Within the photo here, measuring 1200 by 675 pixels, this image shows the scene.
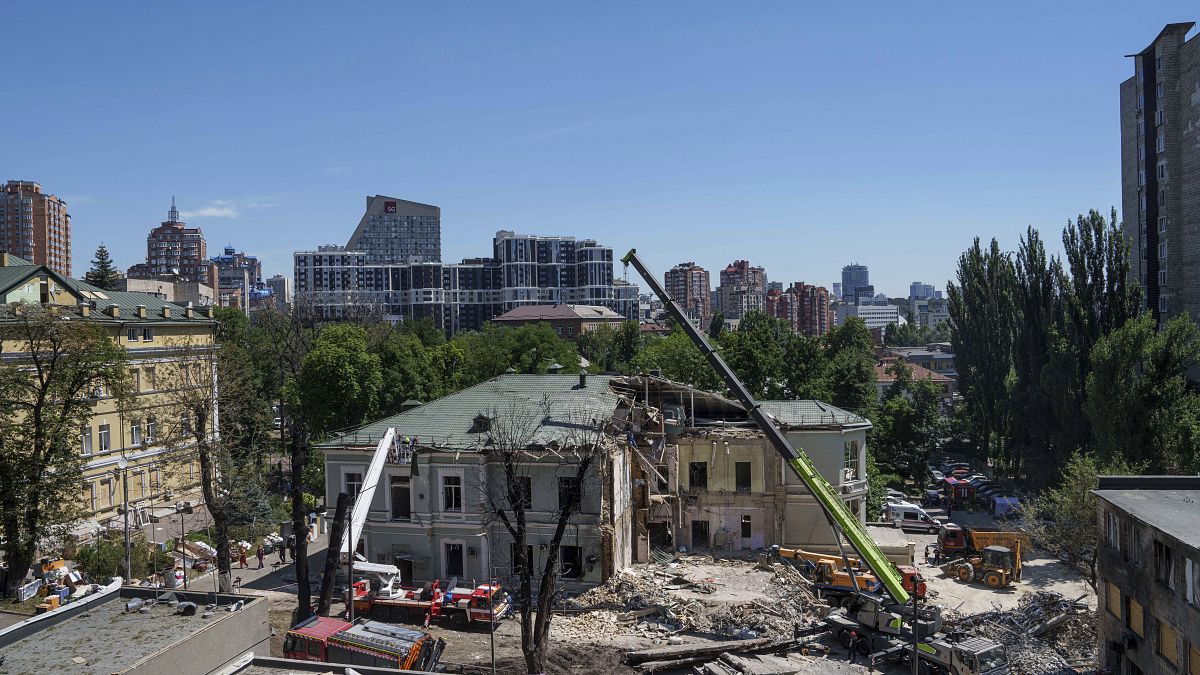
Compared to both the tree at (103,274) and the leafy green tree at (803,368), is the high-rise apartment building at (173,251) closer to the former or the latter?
the tree at (103,274)

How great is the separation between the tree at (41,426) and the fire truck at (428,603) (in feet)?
38.5

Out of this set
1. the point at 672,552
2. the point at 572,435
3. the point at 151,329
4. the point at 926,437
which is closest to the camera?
the point at 572,435

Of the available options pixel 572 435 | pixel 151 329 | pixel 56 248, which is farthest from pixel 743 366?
pixel 56 248

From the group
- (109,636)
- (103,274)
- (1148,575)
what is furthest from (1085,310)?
(103,274)

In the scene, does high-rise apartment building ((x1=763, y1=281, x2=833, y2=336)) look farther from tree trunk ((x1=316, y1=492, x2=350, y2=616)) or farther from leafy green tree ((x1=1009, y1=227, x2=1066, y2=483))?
tree trunk ((x1=316, y1=492, x2=350, y2=616))

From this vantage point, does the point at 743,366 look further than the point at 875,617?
Yes

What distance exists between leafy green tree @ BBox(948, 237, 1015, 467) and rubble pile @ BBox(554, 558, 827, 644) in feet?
107

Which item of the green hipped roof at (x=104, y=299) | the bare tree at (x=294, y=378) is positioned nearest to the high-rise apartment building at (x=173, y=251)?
the bare tree at (x=294, y=378)

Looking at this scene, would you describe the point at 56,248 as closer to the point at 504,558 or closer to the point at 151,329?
the point at 151,329

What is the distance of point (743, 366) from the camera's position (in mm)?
56625

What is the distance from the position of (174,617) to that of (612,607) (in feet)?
49.4

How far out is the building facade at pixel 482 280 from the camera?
172750mm

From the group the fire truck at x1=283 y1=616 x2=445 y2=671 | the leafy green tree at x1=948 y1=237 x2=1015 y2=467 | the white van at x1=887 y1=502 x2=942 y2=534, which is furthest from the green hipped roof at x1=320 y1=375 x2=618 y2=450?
the leafy green tree at x1=948 y1=237 x2=1015 y2=467

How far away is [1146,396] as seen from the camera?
128 feet
